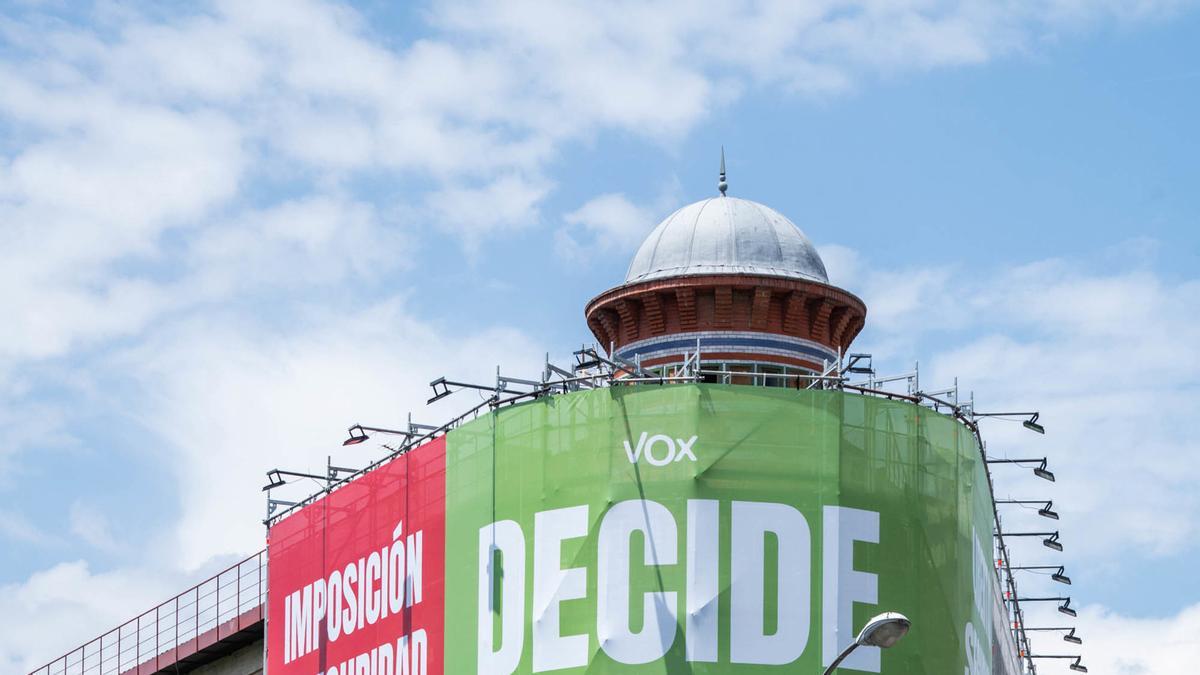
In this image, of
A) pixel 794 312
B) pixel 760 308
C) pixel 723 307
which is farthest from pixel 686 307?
pixel 794 312

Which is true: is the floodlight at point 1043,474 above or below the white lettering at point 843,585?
above

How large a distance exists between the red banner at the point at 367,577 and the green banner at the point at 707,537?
6.85 feet

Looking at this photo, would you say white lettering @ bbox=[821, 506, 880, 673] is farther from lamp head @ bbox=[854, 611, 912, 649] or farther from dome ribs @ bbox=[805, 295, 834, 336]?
lamp head @ bbox=[854, 611, 912, 649]

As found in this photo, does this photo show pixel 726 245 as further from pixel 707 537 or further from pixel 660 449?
pixel 707 537

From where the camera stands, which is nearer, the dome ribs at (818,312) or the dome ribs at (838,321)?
the dome ribs at (818,312)

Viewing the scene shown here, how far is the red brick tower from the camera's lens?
61844mm

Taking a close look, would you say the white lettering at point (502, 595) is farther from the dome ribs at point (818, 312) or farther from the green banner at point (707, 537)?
the dome ribs at point (818, 312)

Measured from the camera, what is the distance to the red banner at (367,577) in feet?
198

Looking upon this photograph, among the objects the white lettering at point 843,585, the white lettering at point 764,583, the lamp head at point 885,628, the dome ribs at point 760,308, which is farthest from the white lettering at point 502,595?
the lamp head at point 885,628

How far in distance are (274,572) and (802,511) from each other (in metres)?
20.8

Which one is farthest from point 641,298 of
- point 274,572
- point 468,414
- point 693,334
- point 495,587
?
point 274,572

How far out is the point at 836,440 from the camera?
5616 centimetres

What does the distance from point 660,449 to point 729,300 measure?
24.4 feet

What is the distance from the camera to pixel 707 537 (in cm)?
5497
